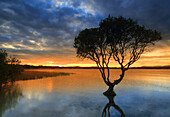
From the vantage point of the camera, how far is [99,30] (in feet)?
92.1

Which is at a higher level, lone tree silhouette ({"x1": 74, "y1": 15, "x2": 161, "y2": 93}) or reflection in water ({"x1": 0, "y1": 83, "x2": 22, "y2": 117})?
lone tree silhouette ({"x1": 74, "y1": 15, "x2": 161, "y2": 93})

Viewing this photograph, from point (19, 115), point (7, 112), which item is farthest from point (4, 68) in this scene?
point (19, 115)

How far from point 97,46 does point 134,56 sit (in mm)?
8932

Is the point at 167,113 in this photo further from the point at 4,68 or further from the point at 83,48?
the point at 4,68

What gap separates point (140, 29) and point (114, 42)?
613 cm

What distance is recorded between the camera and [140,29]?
26219 millimetres

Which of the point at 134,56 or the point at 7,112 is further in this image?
the point at 134,56

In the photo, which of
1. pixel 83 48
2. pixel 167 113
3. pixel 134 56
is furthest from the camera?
pixel 83 48

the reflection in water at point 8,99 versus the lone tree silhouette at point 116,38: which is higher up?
the lone tree silhouette at point 116,38

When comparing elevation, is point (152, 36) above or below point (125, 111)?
above

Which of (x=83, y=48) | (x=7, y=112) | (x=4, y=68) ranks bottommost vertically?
(x=7, y=112)

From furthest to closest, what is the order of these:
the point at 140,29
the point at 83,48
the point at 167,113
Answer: the point at 83,48
the point at 140,29
the point at 167,113

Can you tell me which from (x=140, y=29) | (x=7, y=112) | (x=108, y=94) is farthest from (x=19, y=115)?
(x=140, y=29)

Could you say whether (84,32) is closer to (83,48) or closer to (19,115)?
(83,48)
